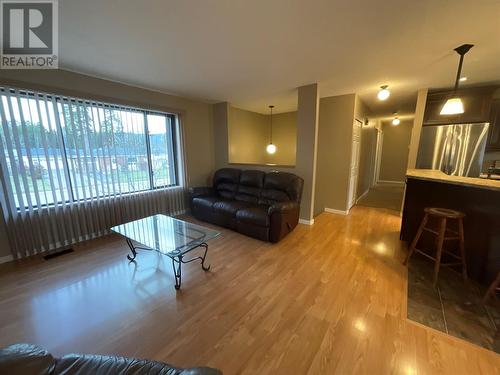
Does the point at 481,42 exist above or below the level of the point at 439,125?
above

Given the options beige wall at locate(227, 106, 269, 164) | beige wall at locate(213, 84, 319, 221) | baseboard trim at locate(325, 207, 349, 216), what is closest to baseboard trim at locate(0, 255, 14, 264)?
beige wall at locate(227, 106, 269, 164)

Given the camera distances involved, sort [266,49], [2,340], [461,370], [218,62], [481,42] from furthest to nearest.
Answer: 1. [218,62]
2. [266,49]
3. [481,42]
4. [2,340]
5. [461,370]

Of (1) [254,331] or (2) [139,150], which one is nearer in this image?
(1) [254,331]

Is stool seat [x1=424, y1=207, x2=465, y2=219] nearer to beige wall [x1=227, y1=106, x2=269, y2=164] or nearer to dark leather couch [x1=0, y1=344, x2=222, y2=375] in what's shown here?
dark leather couch [x1=0, y1=344, x2=222, y2=375]

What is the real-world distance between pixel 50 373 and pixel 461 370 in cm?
227

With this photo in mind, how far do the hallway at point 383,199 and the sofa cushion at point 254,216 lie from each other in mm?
3370

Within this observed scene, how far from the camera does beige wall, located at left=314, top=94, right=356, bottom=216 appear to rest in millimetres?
4020

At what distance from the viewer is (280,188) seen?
11.7ft

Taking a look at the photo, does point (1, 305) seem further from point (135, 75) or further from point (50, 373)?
point (135, 75)

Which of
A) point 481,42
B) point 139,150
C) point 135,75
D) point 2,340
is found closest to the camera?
point 2,340

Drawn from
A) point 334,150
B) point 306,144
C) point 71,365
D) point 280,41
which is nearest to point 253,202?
point 306,144

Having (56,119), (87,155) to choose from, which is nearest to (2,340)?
(87,155)

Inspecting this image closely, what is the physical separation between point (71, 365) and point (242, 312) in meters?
1.15

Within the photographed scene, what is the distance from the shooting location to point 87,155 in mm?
2941
